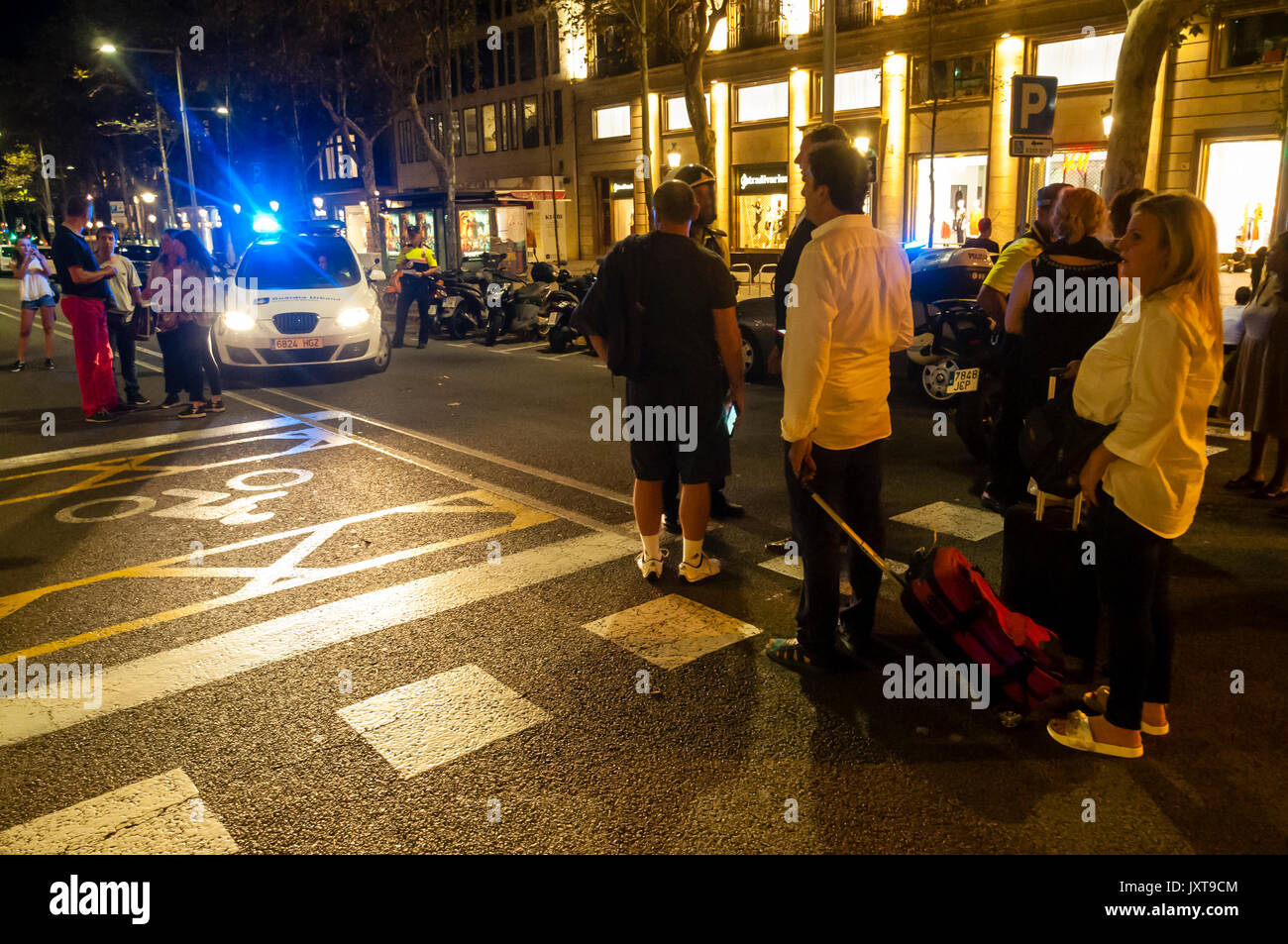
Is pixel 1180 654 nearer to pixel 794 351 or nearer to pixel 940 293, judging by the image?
pixel 794 351

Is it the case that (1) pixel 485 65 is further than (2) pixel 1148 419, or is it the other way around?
(1) pixel 485 65

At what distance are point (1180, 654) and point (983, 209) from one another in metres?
26.5

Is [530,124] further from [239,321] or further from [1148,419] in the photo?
[1148,419]

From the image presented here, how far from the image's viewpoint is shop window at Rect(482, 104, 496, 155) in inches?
1890

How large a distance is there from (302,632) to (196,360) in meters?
6.62

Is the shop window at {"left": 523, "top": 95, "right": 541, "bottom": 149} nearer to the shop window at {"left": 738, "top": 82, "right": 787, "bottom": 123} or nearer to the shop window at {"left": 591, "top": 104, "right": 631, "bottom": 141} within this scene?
the shop window at {"left": 591, "top": 104, "right": 631, "bottom": 141}

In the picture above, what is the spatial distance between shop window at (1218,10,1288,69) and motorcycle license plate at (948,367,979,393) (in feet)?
69.3

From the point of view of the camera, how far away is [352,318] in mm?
12227

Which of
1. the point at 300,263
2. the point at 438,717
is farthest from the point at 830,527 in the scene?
the point at 300,263

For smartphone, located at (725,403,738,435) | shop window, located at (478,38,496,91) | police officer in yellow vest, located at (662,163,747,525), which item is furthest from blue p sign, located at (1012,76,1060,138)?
shop window, located at (478,38,496,91)

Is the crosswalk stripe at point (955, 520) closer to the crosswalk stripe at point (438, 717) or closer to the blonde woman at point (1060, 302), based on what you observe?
the blonde woman at point (1060, 302)

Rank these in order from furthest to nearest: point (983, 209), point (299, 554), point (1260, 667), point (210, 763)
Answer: point (983, 209)
point (299, 554)
point (1260, 667)
point (210, 763)

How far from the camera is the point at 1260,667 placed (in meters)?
4.02
